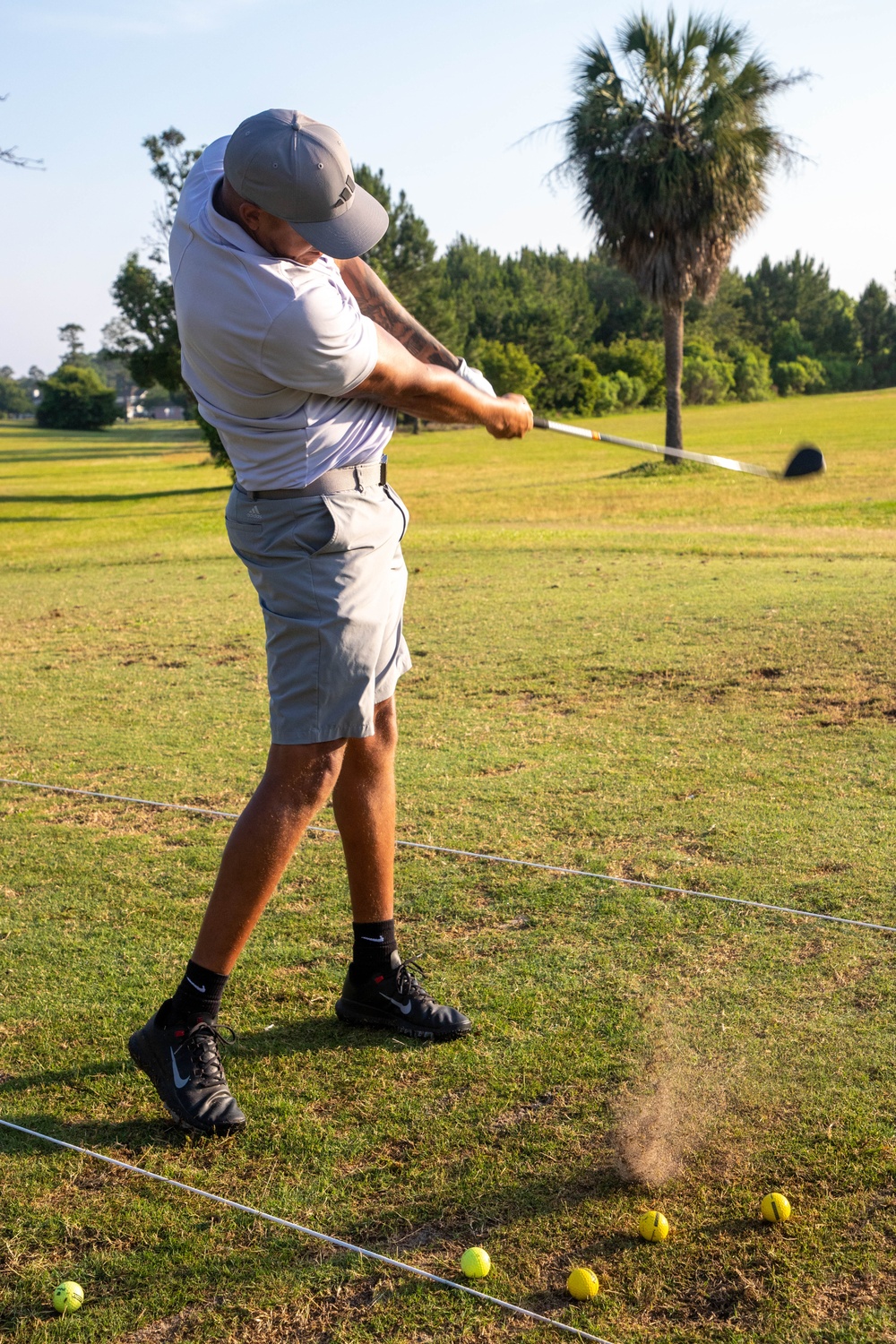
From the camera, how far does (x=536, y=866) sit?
13.0 ft

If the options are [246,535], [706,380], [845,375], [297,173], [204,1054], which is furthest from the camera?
[845,375]

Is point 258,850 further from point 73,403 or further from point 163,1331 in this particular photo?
point 73,403

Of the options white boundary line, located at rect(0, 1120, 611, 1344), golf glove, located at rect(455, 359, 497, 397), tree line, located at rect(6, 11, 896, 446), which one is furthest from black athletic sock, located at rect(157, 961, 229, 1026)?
tree line, located at rect(6, 11, 896, 446)

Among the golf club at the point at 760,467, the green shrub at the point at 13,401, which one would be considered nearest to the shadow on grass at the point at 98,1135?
the golf club at the point at 760,467

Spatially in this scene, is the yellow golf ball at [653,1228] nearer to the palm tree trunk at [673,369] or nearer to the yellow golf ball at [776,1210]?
the yellow golf ball at [776,1210]

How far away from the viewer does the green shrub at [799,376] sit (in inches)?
3386

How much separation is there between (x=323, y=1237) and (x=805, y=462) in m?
3.07

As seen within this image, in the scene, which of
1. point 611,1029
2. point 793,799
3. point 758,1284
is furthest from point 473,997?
point 793,799

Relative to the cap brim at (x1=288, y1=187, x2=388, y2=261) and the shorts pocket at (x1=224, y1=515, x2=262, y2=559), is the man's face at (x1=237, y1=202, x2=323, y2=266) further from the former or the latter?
the shorts pocket at (x1=224, y1=515, x2=262, y2=559)

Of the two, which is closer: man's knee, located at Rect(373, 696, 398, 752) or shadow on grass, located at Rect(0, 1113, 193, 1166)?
shadow on grass, located at Rect(0, 1113, 193, 1166)

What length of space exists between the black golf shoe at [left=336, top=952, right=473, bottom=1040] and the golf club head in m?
2.23

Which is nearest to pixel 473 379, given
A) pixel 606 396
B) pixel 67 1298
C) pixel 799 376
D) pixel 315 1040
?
pixel 315 1040

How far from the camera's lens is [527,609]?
9359 millimetres

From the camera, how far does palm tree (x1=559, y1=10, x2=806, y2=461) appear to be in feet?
84.5
